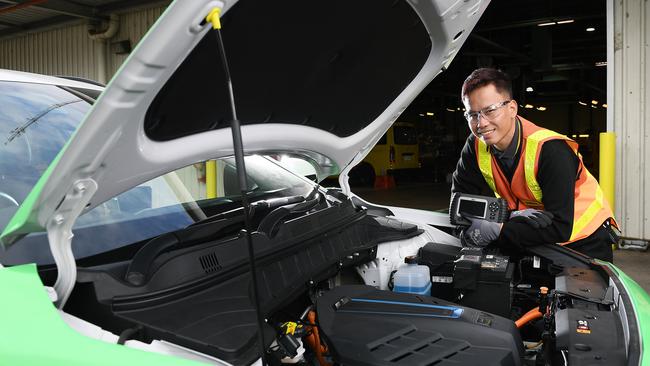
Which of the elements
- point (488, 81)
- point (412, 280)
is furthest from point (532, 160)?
point (412, 280)

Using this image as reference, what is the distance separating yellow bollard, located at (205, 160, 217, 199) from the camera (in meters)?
1.86

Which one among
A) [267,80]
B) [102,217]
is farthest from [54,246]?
[267,80]

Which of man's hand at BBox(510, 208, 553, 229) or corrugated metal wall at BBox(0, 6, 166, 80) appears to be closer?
man's hand at BBox(510, 208, 553, 229)

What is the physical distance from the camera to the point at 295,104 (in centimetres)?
172

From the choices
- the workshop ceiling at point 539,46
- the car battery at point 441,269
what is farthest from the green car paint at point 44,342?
the workshop ceiling at point 539,46

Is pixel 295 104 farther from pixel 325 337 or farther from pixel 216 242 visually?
pixel 325 337

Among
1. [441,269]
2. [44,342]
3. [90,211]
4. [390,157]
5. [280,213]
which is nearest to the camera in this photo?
[44,342]

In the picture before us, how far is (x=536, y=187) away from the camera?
2.60 m

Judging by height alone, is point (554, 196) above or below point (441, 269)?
above

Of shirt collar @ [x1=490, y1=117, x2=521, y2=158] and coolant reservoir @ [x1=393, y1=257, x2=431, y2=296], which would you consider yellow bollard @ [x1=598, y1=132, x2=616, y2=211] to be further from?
coolant reservoir @ [x1=393, y1=257, x2=431, y2=296]

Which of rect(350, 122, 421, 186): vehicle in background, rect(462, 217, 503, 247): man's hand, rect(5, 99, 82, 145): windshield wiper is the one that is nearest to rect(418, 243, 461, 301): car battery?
rect(462, 217, 503, 247): man's hand

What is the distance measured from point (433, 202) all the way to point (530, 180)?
847 centimetres

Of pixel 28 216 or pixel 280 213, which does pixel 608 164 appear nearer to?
pixel 280 213

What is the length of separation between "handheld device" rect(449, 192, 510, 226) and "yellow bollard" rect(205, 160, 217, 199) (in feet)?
3.86
